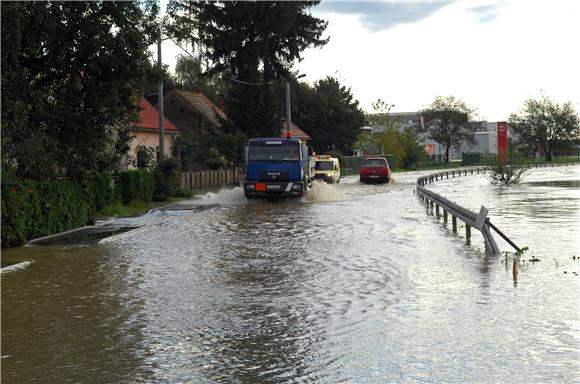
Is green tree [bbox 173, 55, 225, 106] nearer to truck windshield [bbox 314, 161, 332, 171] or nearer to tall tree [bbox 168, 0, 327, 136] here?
tall tree [bbox 168, 0, 327, 136]

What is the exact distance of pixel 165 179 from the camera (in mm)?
34812

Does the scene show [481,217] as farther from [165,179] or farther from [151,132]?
[151,132]

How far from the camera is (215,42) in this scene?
51156 mm

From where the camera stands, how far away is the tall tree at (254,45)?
5044cm

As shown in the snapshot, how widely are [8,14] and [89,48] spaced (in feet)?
12.8

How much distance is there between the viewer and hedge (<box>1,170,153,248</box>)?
16875 millimetres

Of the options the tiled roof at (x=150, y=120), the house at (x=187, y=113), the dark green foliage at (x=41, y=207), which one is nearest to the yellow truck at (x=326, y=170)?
the tiled roof at (x=150, y=120)

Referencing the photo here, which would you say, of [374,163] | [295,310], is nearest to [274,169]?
[374,163]

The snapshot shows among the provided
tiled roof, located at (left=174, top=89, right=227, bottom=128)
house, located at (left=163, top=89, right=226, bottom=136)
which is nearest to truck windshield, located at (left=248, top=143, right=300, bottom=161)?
tiled roof, located at (left=174, top=89, right=227, bottom=128)

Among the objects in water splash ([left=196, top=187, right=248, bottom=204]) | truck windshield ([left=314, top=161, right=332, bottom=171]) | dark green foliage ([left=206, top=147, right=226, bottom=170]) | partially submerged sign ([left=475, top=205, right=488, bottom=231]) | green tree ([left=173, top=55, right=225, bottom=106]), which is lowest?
water splash ([left=196, top=187, right=248, bottom=204])

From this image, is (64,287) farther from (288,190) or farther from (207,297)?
(288,190)

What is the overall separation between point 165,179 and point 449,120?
98885 millimetres

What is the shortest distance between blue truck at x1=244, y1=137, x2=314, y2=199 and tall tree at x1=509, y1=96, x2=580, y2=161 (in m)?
96.1

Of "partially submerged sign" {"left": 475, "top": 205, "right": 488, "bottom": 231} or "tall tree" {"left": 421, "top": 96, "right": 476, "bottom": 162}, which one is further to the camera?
"tall tree" {"left": 421, "top": 96, "right": 476, "bottom": 162}
